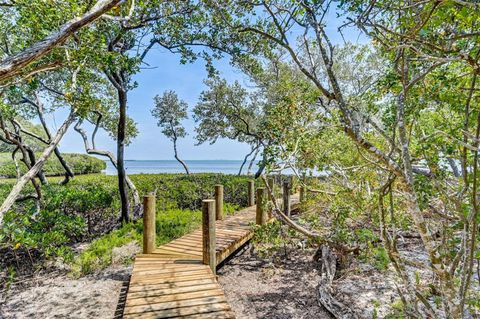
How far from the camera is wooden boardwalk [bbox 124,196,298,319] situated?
3693 millimetres

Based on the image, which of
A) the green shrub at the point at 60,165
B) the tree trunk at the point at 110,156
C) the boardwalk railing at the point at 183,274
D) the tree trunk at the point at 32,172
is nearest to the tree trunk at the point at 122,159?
the tree trunk at the point at 110,156

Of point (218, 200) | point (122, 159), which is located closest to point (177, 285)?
point (218, 200)

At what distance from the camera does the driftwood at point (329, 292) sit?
468 cm

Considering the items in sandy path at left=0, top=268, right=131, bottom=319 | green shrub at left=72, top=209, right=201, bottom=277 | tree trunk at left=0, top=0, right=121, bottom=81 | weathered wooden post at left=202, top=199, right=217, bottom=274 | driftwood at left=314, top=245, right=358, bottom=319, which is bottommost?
sandy path at left=0, top=268, right=131, bottom=319

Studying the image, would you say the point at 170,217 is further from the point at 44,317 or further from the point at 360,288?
the point at 360,288

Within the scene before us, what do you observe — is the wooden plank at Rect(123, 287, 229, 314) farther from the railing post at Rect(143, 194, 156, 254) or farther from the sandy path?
the railing post at Rect(143, 194, 156, 254)

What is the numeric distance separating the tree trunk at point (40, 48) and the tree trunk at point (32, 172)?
14.0 feet

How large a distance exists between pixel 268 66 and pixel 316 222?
13.8 m

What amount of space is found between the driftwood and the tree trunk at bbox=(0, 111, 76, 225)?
5.80 m

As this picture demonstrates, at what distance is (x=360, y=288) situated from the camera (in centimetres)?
580

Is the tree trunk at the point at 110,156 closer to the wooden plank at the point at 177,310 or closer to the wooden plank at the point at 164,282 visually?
the wooden plank at the point at 164,282

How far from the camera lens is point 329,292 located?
5328 mm

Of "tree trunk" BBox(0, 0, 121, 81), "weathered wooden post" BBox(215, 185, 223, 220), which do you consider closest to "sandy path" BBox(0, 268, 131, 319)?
"weathered wooden post" BBox(215, 185, 223, 220)

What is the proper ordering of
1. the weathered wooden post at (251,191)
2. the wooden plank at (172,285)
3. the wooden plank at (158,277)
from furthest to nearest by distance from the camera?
1. the weathered wooden post at (251,191)
2. the wooden plank at (158,277)
3. the wooden plank at (172,285)
